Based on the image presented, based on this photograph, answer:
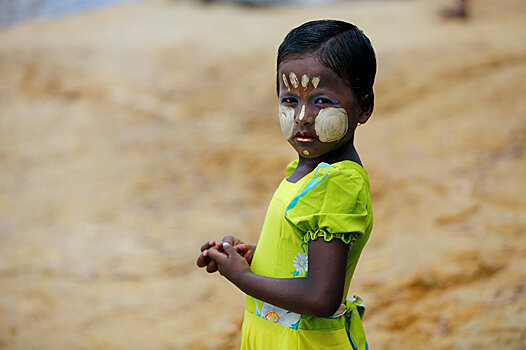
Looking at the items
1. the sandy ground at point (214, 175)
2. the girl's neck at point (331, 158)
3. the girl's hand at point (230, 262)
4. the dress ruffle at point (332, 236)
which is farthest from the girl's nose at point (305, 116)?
the sandy ground at point (214, 175)

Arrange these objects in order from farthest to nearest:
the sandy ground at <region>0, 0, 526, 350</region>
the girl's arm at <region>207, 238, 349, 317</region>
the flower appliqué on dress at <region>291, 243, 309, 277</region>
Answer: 1. the sandy ground at <region>0, 0, 526, 350</region>
2. the flower appliqué on dress at <region>291, 243, 309, 277</region>
3. the girl's arm at <region>207, 238, 349, 317</region>

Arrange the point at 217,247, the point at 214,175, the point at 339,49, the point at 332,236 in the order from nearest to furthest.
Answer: the point at 332,236, the point at 339,49, the point at 217,247, the point at 214,175

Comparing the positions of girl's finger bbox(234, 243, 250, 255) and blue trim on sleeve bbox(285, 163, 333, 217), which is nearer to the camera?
blue trim on sleeve bbox(285, 163, 333, 217)

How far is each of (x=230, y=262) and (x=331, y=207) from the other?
1.09ft

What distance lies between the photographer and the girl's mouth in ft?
4.76

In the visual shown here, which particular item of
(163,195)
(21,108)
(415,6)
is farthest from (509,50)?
(21,108)

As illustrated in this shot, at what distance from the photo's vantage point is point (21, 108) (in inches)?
341

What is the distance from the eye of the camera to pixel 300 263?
142 centimetres

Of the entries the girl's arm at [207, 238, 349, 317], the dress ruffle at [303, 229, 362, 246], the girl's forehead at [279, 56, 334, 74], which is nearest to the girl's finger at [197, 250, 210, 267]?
the girl's arm at [207, 238, 349, 317]

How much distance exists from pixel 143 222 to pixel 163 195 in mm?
636

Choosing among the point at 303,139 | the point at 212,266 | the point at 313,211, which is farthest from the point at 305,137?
the point at 212,266

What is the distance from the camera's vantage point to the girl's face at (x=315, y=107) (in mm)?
1417

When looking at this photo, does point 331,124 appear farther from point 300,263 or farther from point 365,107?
point 300,263

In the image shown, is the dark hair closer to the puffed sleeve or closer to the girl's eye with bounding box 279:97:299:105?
the girl's eye with bounding box 279:97:299:105
